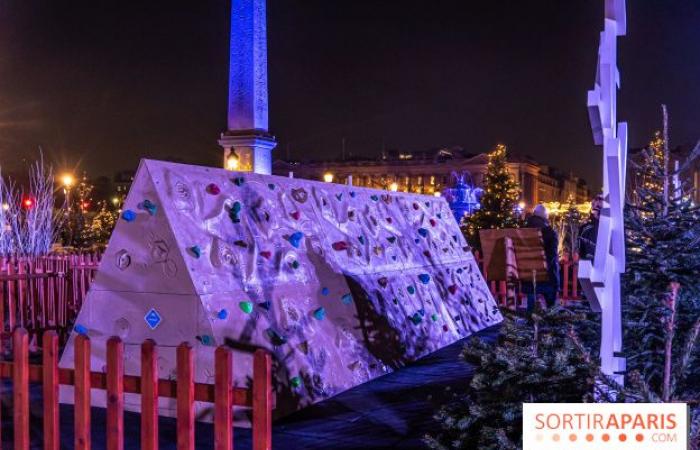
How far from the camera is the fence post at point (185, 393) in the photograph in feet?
13.6

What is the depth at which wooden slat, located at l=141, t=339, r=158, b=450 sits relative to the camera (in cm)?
428

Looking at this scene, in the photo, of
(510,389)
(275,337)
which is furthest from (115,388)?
(275,337)

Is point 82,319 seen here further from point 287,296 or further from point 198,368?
point 287,296

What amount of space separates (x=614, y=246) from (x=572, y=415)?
149 cm

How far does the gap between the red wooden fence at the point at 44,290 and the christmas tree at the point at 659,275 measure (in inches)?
292

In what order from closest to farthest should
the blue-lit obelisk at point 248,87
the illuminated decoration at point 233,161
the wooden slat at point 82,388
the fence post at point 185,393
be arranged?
the fence post at point 185,393
the wooden slat at point 82,388
the illuminated decoration at point 233,161
the blue-lit obelisk at point 248,87

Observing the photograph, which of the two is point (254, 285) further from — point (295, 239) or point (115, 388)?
point (115, 388)

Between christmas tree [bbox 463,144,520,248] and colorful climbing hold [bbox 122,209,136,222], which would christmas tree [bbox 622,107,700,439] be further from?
christmas tree [bbox 463,144,520,248]

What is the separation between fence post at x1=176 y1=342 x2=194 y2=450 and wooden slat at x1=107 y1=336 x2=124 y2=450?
42 cm

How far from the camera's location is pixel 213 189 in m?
7.13

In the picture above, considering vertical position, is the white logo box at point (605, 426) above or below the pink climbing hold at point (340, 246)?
below

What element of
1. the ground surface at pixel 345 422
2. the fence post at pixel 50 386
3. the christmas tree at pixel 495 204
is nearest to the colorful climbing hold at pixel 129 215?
the ground surface at pixel 345 422

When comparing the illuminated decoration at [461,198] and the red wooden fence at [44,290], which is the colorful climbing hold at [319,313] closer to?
the red wooden fence at [44,290]

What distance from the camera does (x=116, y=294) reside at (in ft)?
22.1
